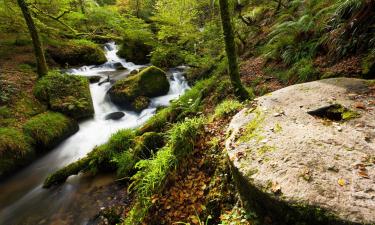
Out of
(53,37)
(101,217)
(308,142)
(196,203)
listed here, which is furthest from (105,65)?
(308,142)

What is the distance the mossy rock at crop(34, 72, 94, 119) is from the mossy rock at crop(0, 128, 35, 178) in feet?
7.18

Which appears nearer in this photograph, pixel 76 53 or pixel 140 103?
pixel 140 103

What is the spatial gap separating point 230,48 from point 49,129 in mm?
6751

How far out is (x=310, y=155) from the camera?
304cm

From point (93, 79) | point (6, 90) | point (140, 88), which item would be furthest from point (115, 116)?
point (6, 90)

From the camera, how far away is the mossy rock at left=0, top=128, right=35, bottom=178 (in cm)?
745

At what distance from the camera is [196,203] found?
421 cm

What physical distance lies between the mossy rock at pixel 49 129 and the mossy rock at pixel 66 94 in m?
0.56

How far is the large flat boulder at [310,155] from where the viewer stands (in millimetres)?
2469

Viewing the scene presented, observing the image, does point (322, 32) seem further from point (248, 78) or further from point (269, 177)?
point (269, 177)

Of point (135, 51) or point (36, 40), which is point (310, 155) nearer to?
point (36, 40)

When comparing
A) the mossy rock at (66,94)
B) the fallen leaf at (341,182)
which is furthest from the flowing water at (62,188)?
the fallen leaf at (341,182)

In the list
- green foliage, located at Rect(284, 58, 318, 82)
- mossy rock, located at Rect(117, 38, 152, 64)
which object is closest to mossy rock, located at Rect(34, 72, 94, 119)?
mossy rock, located at Rect(117, 38, 152, 64)

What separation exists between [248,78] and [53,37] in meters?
13.7
